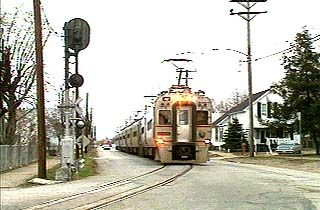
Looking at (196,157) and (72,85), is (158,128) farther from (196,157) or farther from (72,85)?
(72,85)

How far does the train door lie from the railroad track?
8.19 meters

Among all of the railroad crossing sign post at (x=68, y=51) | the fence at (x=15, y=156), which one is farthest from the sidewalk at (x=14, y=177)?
the railroad crossing sign post at (x=68, y=51)

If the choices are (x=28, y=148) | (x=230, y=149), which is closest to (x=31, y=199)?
(x=28, y=148)

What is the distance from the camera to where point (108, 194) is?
1605cm

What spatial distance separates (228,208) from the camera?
42.9 feet

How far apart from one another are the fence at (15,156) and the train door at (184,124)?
26.6 feet

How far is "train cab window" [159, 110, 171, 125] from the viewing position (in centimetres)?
3056

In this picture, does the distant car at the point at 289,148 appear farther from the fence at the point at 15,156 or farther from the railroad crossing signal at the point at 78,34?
the railroad crossing signal at the point at 78,34

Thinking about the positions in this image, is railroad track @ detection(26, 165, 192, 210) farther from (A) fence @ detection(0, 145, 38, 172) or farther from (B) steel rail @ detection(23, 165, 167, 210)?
(A) fence @ detection(0, 145, 38, 172)

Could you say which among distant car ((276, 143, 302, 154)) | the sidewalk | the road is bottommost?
the sidewalk

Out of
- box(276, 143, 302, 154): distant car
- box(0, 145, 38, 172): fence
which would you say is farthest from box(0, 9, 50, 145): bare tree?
box(276, 143, 302, 154): distant car

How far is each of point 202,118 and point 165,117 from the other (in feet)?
5.71

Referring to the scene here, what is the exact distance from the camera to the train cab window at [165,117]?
30562 millimetres

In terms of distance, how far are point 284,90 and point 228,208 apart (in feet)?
108
